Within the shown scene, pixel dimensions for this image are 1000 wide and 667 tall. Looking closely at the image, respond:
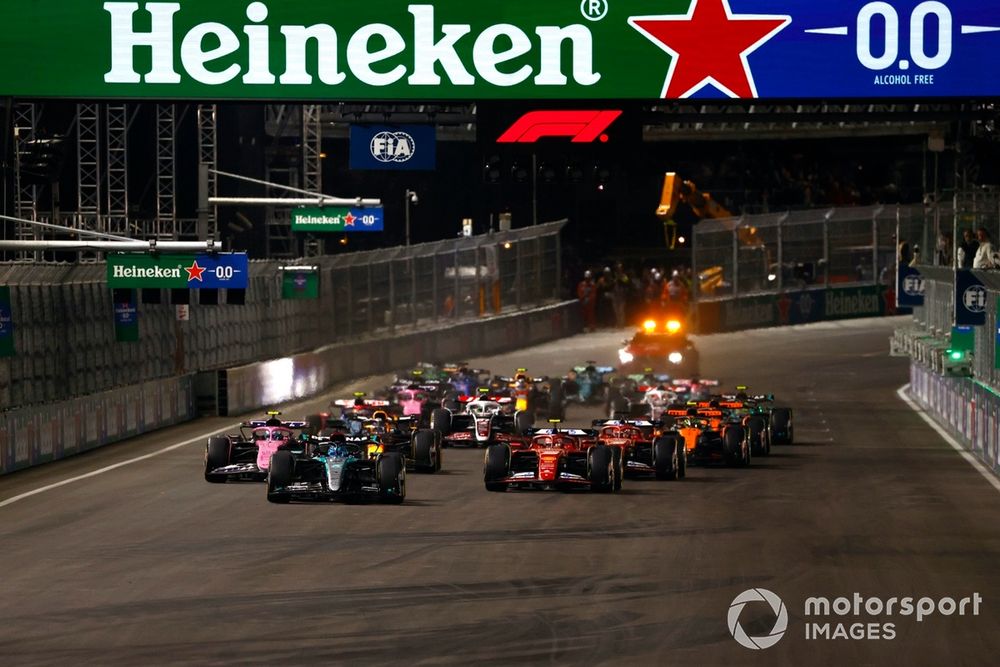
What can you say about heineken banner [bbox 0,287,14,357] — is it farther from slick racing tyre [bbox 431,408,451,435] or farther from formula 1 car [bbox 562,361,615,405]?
formula 1 car [bbox 562,361,615,405]

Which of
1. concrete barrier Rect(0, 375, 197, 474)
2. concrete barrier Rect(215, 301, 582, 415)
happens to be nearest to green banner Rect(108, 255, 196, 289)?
concrete barrier Rect(0, 375, 197, 474)

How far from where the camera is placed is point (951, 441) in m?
31.9

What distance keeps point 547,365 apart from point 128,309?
62.0 ft

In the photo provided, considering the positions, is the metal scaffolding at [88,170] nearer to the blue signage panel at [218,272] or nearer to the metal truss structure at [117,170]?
the metal truss structure at [117,170]

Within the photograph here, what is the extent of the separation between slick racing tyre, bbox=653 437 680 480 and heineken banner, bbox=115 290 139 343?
37.7ft

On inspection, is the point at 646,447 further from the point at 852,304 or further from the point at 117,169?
the point at 852,304

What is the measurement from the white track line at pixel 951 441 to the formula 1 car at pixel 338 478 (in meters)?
8.65

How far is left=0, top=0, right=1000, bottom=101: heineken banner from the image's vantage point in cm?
2109

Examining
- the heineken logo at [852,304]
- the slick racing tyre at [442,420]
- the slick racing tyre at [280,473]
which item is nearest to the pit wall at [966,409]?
the slick racing tyre at [442,420]

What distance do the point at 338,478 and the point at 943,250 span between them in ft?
66.6

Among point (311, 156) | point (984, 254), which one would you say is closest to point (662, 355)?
point (984, 254)

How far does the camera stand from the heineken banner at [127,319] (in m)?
32.5

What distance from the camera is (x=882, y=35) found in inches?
834

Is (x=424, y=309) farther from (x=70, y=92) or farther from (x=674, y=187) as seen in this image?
(x=70, y=92)
